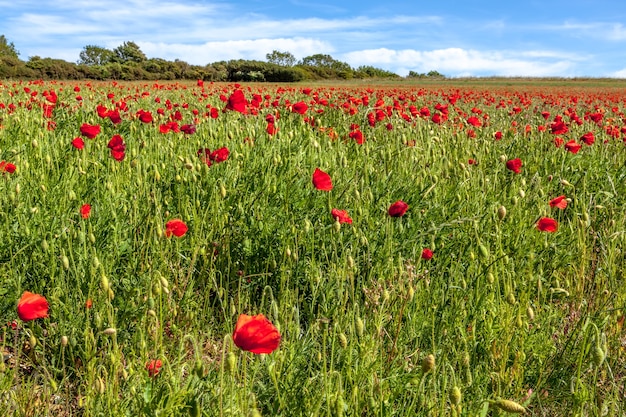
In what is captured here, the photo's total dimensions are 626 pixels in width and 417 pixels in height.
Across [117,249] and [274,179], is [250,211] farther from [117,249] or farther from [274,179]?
[117,249]

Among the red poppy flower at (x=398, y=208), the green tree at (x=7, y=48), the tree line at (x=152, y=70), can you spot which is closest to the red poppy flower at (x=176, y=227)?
the red poppy flower at (x=398, y=208)

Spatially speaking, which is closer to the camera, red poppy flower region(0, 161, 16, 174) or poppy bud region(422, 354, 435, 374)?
poppy bud region(422, 354, 435, 374)

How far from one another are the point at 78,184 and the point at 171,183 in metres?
0.49

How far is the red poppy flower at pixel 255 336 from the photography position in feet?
4.01

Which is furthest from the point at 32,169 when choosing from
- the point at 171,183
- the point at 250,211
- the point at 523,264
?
the point at 523,264

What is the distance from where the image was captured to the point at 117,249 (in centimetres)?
228

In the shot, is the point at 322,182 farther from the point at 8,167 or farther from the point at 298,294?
the point at 8,167

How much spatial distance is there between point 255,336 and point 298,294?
1.35 m

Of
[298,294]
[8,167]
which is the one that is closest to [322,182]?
[298,294]

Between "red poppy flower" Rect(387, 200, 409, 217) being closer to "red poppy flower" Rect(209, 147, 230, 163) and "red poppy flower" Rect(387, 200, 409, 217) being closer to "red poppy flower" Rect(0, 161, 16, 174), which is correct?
"red poppy flower" Rect(209, 147, 230, 163)

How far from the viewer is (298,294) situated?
8.42 feet

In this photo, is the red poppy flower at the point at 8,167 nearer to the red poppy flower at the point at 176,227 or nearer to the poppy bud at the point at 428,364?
the red poppy flower at the point at 176,227

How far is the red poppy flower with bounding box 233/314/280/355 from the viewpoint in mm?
1222

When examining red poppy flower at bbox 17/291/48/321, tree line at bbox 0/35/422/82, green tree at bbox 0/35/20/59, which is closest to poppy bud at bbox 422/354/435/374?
red poppy flower at bbox 17/291/48/321
